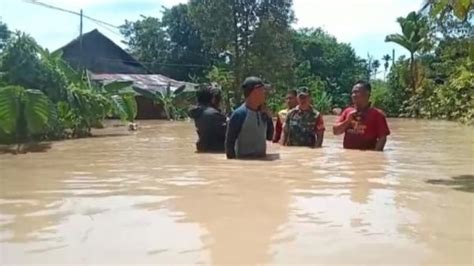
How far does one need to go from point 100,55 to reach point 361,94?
35162 mm

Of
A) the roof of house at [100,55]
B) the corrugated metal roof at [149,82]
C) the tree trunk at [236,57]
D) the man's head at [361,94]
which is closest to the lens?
the man's head at [361,94]

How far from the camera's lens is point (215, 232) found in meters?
4.24

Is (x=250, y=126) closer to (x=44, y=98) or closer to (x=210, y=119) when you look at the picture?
(x=210, y=119)

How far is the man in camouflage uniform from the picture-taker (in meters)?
9.53

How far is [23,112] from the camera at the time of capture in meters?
13.6

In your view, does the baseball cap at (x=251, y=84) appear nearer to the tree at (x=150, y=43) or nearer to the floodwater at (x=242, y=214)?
the floodwater at (x=242, y=214)

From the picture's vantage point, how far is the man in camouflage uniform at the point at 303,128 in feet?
31.3

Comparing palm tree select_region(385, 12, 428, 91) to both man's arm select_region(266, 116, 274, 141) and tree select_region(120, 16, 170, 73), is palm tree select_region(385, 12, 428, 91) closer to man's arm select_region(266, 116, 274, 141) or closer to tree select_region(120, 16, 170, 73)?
tree select_region(120, 16, 170, 73)

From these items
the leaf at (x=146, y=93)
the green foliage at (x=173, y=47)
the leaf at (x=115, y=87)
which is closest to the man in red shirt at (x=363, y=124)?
the leaf at (x=115, y=87)

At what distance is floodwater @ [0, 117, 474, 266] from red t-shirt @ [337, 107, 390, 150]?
611 mm

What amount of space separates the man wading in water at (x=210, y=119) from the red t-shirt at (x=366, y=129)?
1.55 m

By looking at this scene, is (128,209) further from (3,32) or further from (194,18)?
(194,18)

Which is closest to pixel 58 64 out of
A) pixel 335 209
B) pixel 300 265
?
pixel 335 209

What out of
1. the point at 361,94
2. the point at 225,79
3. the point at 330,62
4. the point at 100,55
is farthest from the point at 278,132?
the point at 330,62
